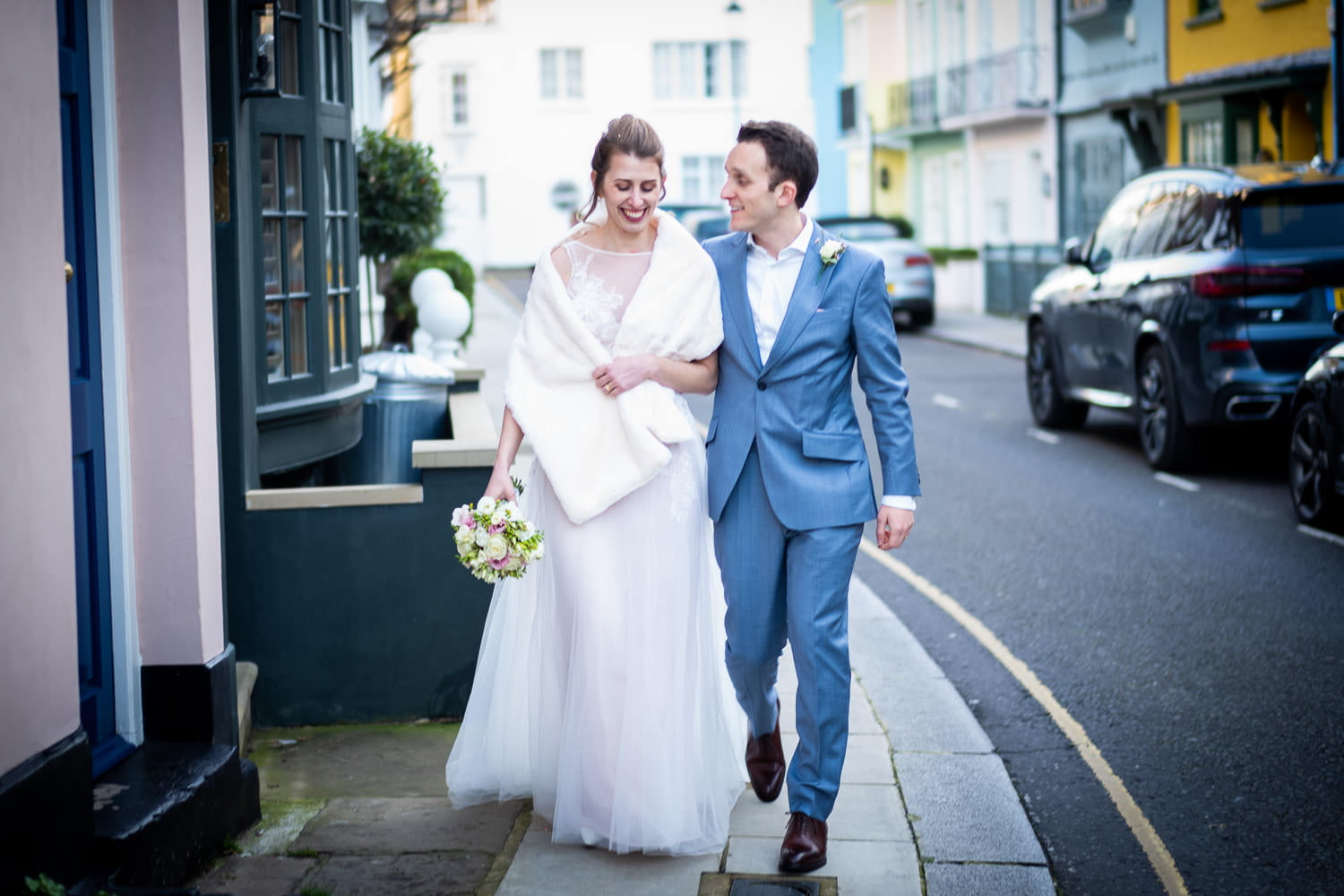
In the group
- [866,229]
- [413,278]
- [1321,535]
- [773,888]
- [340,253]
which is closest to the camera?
[773,888]

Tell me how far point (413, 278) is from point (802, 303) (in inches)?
453

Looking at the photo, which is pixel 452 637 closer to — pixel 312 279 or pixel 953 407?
pixel 312 279

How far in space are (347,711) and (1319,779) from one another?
3.42 m

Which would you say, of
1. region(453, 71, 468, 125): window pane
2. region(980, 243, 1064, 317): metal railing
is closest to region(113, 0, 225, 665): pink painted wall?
region(980, 243, 1064, 317): metal railing

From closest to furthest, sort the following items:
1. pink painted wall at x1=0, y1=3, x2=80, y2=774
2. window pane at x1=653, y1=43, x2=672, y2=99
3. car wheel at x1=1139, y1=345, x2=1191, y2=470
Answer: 1. pink painted wall at x1=0, y1=3, x2=80, y2=774
2. car wheel at x1=1139, y1=345, x2=1191, y2=470
3. window pane at x1=653, y1=43, x2=672, y2=99

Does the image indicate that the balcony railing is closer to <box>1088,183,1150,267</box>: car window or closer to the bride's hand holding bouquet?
<box>1088,183,1150,267</box>: car window

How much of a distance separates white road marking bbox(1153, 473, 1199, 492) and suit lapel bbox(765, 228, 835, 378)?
6.90 metres

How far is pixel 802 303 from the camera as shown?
4.43 m

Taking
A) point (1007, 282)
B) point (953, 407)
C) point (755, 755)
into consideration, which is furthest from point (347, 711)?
point (1007, 282)

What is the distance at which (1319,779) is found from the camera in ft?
17.1

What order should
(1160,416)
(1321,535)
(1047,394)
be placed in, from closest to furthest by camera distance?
(1321,535) < (1160,416) < (1047,394)

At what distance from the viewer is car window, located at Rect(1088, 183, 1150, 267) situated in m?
12.3

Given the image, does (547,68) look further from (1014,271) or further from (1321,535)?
(1321,535)

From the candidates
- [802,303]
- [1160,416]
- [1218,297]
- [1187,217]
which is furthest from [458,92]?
[802,303]
